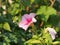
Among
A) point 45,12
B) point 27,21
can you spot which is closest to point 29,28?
point 45,12

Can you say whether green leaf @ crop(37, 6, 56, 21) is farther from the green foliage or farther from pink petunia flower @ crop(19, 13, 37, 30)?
pink petunia flower @ crop(19, 13, 37, 30)

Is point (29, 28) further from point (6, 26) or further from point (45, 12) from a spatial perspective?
point (6, 26)

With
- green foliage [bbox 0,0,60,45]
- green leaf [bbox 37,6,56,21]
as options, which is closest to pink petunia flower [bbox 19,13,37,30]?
green foliage [bbox 0,0,60,45]

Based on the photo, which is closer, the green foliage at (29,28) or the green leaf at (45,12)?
the green foliage at (29,28)

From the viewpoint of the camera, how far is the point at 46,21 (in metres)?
2.20

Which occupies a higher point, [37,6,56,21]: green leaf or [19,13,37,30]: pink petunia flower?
[37,6,56,21]: green leaf

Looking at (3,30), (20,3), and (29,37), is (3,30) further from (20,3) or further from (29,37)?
(20,3)

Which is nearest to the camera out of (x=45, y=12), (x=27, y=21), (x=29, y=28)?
(x=27, y=21)

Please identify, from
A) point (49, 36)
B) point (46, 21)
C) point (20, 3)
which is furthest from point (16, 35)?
point (20, 3)

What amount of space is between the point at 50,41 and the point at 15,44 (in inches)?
10.1

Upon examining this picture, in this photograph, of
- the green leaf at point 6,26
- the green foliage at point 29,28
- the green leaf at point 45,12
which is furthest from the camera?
the green leaf at point 45,12

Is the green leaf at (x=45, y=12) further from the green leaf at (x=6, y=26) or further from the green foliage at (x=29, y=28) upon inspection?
the green leaf at (x=6, y=26)

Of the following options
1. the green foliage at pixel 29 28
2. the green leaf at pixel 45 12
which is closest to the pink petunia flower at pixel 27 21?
the green foliage at pixel 29 28

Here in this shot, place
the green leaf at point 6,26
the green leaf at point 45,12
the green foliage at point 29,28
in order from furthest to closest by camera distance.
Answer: the green leaf at point 45,12 → the green leaf at point 6,26 → the green foliage at point 29,28
